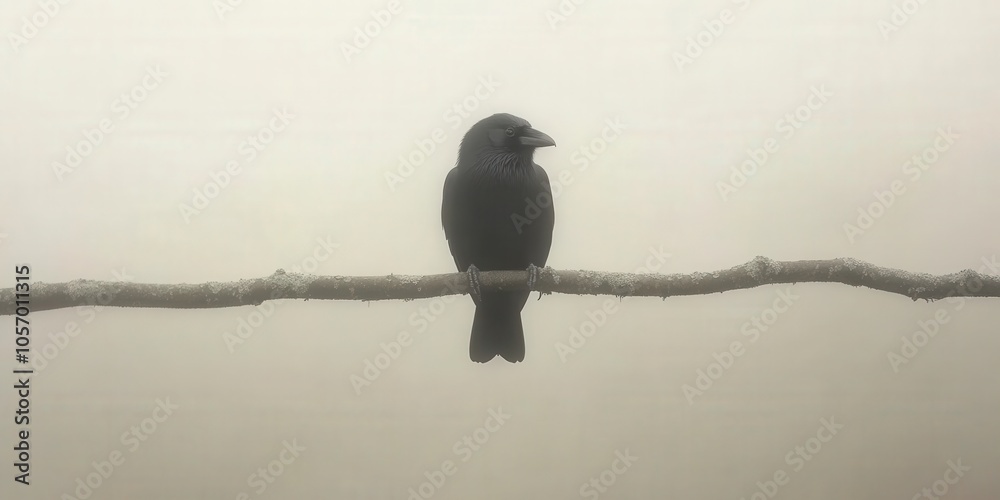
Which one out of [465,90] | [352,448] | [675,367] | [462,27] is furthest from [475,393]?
[462,27]

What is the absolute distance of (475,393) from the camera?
2311 millimetres

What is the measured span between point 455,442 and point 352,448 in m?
0.37

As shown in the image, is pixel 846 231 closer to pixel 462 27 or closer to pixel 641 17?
pixel 641 17
